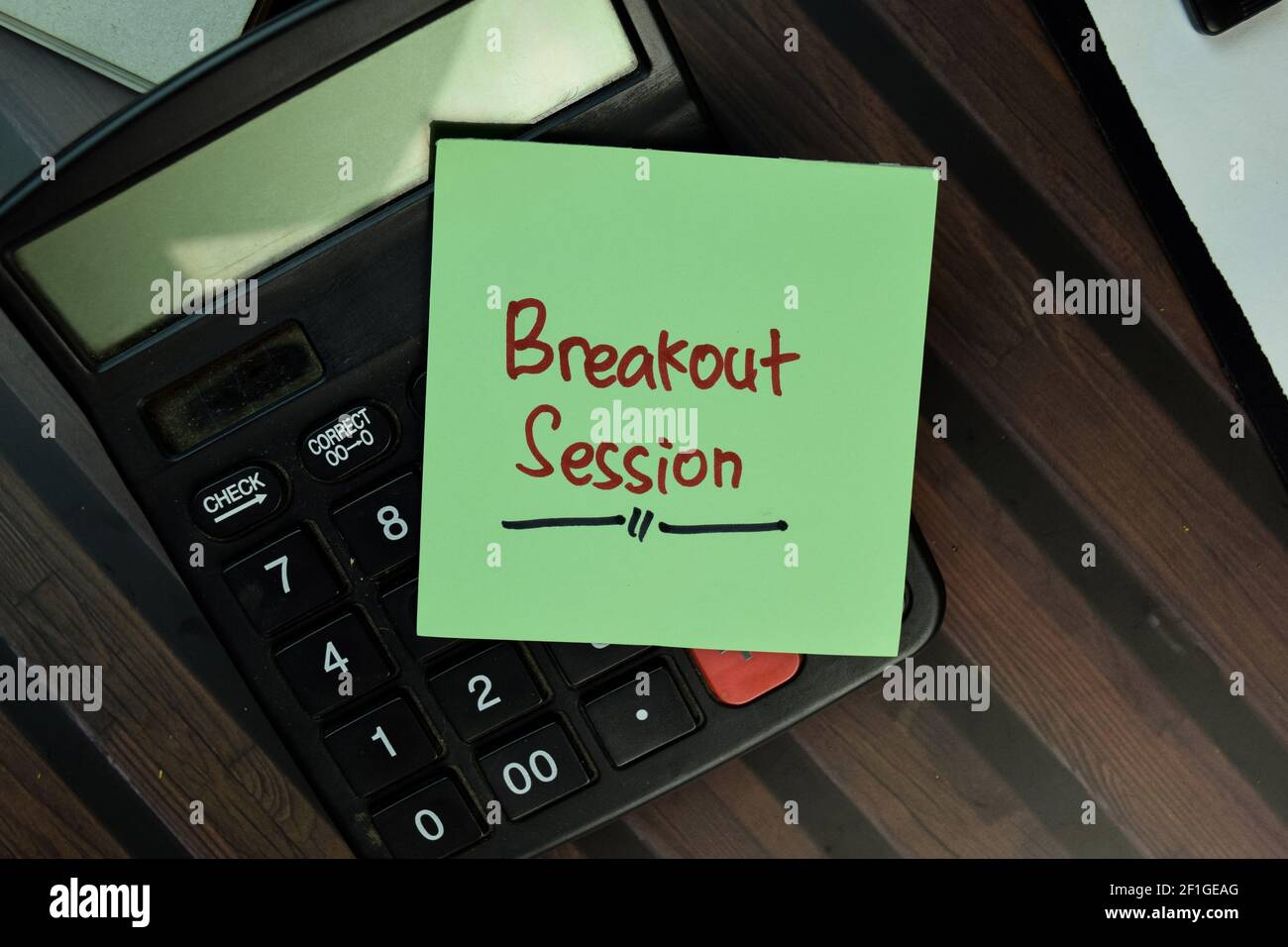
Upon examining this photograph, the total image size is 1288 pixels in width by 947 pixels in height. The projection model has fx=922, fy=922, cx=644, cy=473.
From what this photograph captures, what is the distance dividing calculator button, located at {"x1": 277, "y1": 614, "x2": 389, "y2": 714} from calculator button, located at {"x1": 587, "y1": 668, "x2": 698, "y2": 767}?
72 millimetres

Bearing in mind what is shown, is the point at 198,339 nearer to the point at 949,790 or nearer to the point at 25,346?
the point at 25,346

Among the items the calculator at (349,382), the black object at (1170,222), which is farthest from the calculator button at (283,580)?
the black object at (1170,222)

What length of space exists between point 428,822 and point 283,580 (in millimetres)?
92

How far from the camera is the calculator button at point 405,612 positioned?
0.30 metres

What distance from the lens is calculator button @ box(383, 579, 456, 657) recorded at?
297mm

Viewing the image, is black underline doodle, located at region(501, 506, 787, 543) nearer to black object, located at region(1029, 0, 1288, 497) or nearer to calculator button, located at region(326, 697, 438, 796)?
calculator button, located at region(326, 697, 438, 796)

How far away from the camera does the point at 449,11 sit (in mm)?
271

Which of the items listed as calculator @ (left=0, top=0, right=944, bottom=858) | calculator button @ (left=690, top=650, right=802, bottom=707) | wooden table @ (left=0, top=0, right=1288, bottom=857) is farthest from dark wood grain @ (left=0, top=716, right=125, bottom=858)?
calculator button @ (left=690, top=650, right=802, bottom=707)

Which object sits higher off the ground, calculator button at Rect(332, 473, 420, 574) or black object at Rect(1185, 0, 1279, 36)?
black object at Rect(1185, 0, 1279, 36)

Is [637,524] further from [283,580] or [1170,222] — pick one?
[1170,222]

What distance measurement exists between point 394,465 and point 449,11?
0.45 feet

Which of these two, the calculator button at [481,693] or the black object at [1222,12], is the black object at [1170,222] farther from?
the calculator button at [481,693]

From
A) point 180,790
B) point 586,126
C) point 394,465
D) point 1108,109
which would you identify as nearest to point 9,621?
point 180,790

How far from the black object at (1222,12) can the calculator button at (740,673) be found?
10.5 inches
